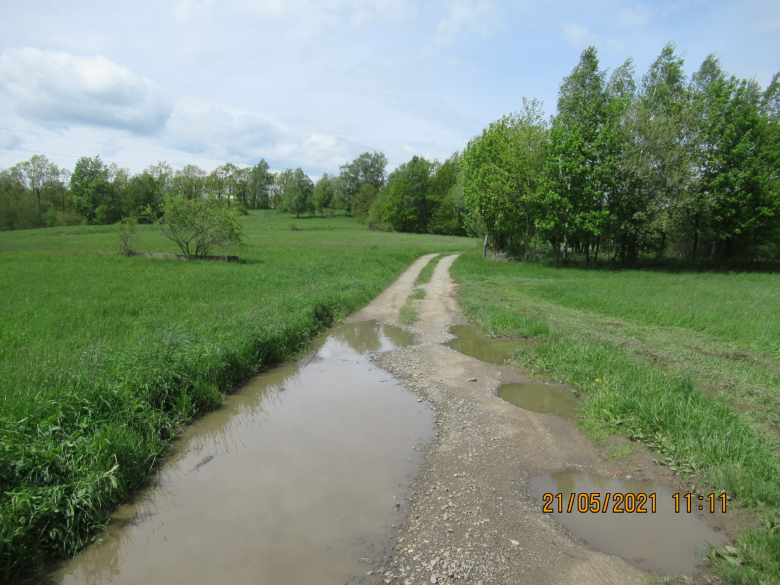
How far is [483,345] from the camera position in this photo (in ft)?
40.5

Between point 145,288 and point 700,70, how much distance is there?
41393 mm

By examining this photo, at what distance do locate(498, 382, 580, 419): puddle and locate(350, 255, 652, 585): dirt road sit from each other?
28cm

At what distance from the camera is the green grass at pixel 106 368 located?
4492 mm

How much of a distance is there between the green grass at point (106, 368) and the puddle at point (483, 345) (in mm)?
4503

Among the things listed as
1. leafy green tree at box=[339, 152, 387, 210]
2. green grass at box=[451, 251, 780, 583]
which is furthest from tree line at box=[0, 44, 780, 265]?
leafy green tree at box=[339, 152, 387, 210]

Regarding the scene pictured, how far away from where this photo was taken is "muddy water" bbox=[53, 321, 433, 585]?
412 cm

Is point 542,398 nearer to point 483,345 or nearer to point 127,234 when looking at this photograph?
point 483,345

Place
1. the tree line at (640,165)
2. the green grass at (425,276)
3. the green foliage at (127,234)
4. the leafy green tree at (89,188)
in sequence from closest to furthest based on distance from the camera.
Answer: the green grass at (425,276), the green foliage at (127,234), the tree line at (640,165), the leafy green tree at (89,188)

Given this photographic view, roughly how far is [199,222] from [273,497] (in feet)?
79.9

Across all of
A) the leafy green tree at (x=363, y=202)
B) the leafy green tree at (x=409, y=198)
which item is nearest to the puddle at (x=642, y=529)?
the leafy green tree at (x=409, y=198)

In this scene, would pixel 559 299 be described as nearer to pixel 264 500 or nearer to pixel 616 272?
pixel 616 272

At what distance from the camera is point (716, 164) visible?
3036 centimetres
